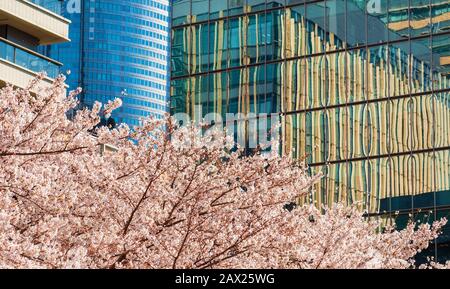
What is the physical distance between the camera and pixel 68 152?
21766 mm

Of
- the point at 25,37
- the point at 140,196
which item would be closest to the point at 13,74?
the point at 25,37

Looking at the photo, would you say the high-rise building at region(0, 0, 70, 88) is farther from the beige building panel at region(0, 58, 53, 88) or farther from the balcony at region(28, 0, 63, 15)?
the balcony at region(28, 0, 63, 15)

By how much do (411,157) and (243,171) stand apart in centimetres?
4345

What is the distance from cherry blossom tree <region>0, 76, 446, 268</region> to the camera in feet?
65.8

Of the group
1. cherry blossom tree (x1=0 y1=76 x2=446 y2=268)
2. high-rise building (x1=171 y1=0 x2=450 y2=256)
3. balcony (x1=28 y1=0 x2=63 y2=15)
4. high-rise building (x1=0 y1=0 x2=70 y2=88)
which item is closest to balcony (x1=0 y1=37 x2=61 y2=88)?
high-rise building (x1=0 y1=0 x2=70 y2=88)

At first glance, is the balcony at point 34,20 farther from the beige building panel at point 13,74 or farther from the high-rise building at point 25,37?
the beige building panel at point 13,74

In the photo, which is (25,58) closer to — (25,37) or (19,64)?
(19,64)

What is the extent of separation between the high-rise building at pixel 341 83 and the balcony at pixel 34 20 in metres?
17.3

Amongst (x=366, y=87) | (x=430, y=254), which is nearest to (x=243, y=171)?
(x=430, y=254)

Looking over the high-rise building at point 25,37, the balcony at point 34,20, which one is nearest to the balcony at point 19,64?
the high-rise building at point 25,37

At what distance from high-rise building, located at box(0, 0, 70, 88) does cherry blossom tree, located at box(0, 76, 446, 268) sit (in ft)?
72.8

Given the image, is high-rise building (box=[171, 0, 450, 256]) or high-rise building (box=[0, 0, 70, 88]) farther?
high-rise building (box=[171, 0, 450, 256])

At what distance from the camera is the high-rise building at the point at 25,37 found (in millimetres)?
46438
